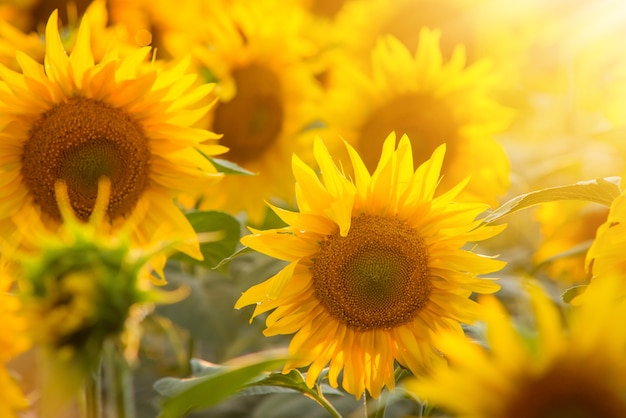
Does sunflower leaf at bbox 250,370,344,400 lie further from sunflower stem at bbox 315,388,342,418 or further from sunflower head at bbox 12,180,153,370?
sunflower head at bbox 12,180,153,370

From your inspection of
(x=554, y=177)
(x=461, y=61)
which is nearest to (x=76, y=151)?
(x=461, y=61)

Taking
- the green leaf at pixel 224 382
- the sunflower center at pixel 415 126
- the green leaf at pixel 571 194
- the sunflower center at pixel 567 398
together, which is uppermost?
the sunflower center at pixel 415 126

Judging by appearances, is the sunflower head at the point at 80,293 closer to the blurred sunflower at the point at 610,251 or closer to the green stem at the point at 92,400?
the green stem at the point at 92,400

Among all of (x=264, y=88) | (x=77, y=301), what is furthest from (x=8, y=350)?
(x=264, y=88)

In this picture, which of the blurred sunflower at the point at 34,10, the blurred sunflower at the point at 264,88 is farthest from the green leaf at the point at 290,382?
the blurred sunflower at the point at 34,10

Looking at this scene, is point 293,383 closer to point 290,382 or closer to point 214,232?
point 290,382

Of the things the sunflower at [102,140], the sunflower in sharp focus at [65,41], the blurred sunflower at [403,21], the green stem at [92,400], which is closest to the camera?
the green stem at [92,400]
